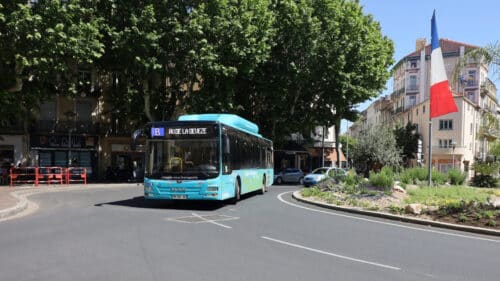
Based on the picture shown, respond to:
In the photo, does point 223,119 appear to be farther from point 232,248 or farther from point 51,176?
point 51,176

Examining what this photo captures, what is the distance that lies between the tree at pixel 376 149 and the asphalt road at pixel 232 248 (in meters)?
18.9

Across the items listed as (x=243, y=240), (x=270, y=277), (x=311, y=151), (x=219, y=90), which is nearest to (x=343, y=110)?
(x=219, y=90)

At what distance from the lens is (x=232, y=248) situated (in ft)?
28.4

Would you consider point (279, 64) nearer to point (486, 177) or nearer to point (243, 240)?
point (486, 177)

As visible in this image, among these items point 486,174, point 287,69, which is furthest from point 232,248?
point 287,69

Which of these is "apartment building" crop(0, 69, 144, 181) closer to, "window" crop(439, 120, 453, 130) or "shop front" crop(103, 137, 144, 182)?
"shop front" crop(103, 137, 144, 182)

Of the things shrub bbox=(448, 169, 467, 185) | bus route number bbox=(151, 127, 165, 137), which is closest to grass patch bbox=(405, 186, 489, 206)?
shrub bbox=(448, 169, 467, 185)

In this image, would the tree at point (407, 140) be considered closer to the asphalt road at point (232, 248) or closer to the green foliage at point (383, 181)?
the green foliage at point (383, 181)

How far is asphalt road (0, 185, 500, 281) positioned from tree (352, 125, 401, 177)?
62.2ft

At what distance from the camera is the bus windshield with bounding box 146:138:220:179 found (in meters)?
15.2

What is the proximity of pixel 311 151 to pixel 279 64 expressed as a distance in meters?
23.5

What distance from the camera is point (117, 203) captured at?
55.2 ft

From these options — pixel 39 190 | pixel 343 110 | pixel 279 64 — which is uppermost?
pixel 279 64

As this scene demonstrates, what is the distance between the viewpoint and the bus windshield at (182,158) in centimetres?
1521
